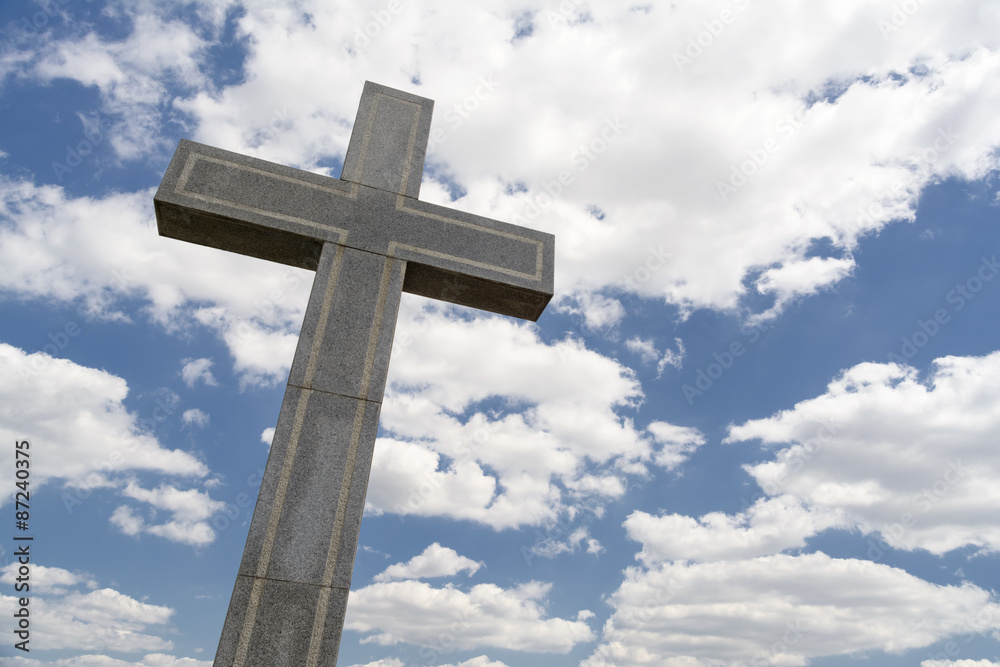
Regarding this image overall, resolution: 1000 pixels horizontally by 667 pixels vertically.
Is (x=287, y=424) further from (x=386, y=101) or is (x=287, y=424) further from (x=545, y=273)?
(x=386, y=101)

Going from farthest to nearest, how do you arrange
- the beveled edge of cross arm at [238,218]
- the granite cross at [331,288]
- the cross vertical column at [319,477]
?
the beveled edge of cross arm at [238,218] < the granite cross at [331,288] < the cross vertical column at [319,477]

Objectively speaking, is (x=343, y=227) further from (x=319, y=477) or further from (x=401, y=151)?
(x=319, y=477)

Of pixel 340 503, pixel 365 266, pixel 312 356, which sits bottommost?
pixel 340 503

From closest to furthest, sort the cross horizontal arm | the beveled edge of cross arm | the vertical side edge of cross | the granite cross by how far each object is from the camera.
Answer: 1. the granite cross
2. the beveled edge of cross arm
3. the cross horizontal arm
4. the vertical side edge of cross

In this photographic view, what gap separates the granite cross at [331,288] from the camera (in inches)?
208

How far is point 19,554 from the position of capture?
20.7 ft

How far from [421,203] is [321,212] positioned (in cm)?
104

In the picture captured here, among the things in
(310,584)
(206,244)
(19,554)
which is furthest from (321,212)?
(19,554)

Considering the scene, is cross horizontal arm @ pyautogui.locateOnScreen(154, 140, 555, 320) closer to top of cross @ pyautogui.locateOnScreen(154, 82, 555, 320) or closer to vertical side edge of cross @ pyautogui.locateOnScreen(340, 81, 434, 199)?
top of cross @ pyautogui.locateOnScreen(154, 82, 555, 320)

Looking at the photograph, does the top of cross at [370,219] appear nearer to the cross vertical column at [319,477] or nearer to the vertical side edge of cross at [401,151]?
the vertical side edge of cross at [401,151]

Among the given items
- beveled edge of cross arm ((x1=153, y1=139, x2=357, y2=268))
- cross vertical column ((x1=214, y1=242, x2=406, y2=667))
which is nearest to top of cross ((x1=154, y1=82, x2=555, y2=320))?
beveled edge of cross arm ((x1=153, y1=139, x2=357, y2=268))

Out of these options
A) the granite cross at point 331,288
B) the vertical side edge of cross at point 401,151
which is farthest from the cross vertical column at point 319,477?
the vertical side edge of cross at point 401,151

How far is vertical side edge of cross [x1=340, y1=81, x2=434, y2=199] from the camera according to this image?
7301 mm

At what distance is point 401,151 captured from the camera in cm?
757
